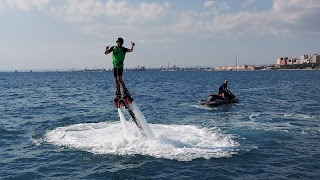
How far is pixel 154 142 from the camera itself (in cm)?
1895

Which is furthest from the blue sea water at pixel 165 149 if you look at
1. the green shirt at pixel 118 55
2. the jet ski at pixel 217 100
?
the jet ski at pixel 217 100

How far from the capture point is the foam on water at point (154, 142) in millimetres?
17781

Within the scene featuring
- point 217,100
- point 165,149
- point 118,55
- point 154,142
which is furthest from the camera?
point 217,100

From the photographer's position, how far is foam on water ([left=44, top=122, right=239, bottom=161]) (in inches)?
700

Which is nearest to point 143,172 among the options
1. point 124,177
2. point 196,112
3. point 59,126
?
point 124,177

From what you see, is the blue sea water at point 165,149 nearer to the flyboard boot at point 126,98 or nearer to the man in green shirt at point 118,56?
the flyboard boot at point 126,98

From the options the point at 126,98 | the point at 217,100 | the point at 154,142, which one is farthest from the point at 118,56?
the point at 217,100

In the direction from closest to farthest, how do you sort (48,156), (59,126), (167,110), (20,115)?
(48,156) < (59,126) < (20,115) < (167,110)

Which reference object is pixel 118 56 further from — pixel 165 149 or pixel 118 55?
pixel 165 149

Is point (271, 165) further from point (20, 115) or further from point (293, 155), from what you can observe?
point (20, 115)

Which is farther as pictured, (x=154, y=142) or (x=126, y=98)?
(x=154, y=142)

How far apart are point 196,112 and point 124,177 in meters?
19.5

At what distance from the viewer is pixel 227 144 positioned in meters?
19.6

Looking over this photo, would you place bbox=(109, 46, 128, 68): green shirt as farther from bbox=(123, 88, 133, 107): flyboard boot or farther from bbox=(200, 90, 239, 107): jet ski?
bbox=(200, 90, 239, 107): jet ski
